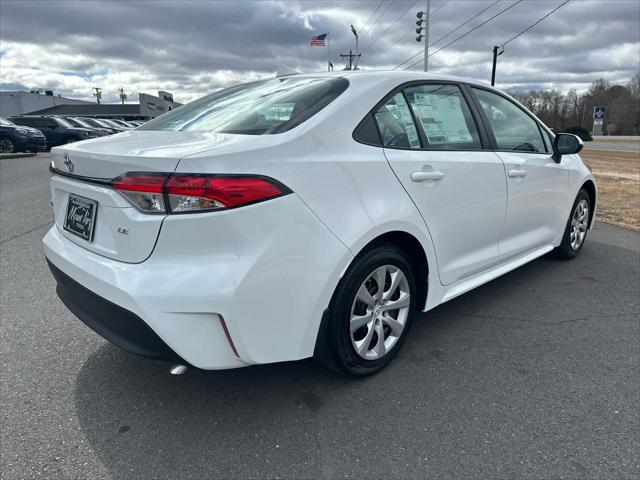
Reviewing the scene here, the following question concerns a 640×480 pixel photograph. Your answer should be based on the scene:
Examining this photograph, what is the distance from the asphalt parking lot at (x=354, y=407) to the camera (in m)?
1.99

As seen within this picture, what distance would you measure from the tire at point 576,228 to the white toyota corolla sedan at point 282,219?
5.75 feet

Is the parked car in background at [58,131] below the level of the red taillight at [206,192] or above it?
above

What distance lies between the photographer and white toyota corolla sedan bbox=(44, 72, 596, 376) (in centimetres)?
188

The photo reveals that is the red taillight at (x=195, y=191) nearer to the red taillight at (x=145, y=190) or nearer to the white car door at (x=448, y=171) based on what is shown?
the red taillight at (x=145, y=190)

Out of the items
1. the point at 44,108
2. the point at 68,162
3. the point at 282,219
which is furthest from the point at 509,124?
the point at 44,108

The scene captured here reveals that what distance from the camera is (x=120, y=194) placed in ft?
6.56

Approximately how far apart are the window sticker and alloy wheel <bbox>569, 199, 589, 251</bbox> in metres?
2.19

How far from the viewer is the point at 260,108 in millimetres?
2461

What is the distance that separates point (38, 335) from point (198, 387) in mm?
1324

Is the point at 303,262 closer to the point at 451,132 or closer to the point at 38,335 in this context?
the point at 451,132

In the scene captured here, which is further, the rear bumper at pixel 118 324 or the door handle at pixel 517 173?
the door handle at pixel 517 173

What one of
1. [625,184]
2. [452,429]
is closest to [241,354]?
[452,429]

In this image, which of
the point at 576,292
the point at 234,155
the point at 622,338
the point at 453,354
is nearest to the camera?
the point at 234,155

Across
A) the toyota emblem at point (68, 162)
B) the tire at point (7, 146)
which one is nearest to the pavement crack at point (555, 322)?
the toyota emblem at point (68, 162)
